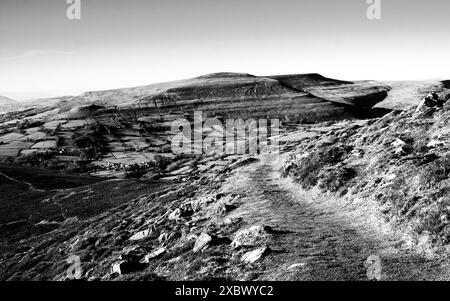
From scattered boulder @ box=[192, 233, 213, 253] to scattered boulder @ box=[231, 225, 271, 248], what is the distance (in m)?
1.74

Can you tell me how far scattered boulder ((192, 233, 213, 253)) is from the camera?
25.3 m

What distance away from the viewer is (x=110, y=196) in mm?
69875

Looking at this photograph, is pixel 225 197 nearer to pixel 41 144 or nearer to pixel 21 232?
pixel 21 232

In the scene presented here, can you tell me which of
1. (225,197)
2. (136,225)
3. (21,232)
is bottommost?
(21,232)

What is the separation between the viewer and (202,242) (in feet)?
84.6

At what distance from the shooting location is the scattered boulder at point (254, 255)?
2125cm

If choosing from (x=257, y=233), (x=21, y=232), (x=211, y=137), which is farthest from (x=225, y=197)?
(x=211, y=137)

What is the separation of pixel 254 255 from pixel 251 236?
3176 millimetres

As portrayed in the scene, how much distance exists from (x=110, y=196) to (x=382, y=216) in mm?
55128

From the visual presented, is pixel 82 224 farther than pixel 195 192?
Yes

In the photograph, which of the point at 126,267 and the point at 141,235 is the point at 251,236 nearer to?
the point at 126,267

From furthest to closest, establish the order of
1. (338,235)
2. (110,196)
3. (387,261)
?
(110,196) < (338,235) < (387,261)

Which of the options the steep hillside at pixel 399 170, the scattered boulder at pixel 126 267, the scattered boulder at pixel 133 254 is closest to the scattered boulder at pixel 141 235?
the scattered boulder at pixel 133 254
